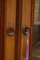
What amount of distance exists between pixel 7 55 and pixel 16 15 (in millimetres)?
221

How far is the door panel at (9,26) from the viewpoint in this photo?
25.2 inches

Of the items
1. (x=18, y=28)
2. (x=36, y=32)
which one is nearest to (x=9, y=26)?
(x=18, y=28)

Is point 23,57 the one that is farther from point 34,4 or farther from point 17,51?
point 34,4

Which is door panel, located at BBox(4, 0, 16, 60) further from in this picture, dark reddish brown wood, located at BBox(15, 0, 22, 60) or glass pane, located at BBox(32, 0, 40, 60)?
glass pane, located at BBox(32, 0, 40, 60)

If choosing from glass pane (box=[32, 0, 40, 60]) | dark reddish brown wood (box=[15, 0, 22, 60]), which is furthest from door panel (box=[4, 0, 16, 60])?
glass pane (box=[32, 0, 40, 60])

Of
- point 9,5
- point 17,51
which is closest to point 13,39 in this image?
point 17,51

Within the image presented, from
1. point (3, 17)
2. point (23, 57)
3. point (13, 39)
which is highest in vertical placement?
point (3, 17)

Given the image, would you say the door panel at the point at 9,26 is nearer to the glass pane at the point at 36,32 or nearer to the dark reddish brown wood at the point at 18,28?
the dark reddish brown wood at the point at 18,28

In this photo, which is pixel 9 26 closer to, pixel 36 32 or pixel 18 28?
pixel 18 28

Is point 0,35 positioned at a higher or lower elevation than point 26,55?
higher

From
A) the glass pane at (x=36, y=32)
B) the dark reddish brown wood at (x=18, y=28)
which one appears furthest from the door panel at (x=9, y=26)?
the glass pane at (x=36, y=32)

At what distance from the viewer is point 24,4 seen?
0.66 meters

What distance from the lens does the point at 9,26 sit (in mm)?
657

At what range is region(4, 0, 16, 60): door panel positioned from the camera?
2.10ft
